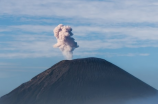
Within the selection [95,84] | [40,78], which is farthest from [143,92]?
[40,78]

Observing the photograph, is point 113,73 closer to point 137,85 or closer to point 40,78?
point 137,85

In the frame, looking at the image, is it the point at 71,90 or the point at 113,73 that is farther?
the point at 113,73

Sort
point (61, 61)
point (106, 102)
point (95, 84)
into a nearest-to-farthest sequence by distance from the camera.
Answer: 1. point (106, 102)
2. point (95, 84)
3. point (61, 61)

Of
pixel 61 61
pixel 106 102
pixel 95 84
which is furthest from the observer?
pixel 61 61

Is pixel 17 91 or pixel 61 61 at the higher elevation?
pixel 61 61

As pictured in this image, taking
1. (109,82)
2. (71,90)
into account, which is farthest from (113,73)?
(71,90)

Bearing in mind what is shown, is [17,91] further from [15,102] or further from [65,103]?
[65,103]
